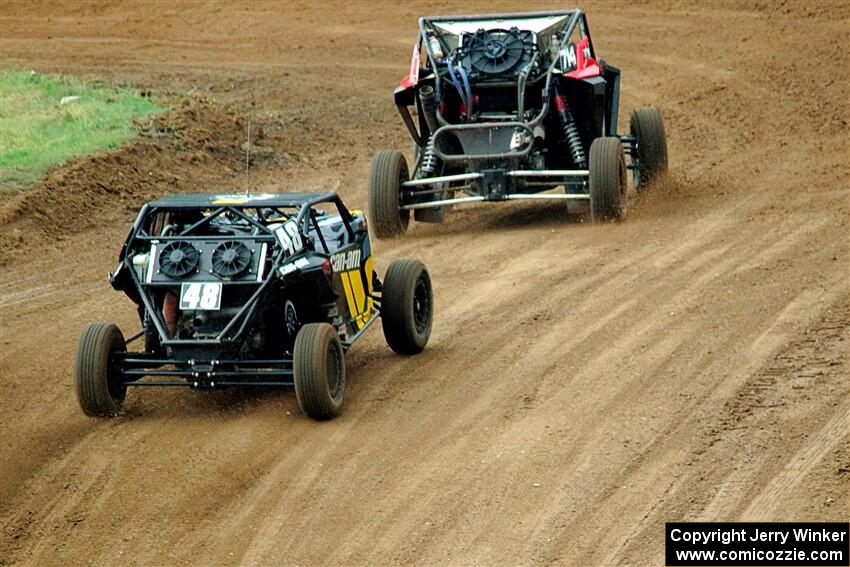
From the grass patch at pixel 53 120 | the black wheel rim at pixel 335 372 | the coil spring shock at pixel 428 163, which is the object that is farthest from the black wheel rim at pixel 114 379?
the grass patch at pixel 53 120

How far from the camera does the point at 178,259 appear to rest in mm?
9523

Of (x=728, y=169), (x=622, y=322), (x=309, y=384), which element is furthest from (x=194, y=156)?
(x=309, y=384)

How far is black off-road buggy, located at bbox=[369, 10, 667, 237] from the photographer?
14.6 m

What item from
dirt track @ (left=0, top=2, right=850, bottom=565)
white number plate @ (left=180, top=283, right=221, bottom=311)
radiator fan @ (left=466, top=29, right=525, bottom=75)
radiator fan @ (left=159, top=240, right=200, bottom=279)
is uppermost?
radiator fan @ (left=466, top=29, right=525, bottom=75)

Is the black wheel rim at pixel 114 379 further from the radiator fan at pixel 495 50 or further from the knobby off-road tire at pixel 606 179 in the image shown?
the radiator fan at pixel 495 50

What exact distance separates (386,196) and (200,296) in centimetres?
549

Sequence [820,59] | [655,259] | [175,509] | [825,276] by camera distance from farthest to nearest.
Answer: [820,59]
[655,259]
[825,276]
[175,509]

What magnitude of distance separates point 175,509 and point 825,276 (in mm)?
6076

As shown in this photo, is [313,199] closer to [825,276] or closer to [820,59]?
[825,276]

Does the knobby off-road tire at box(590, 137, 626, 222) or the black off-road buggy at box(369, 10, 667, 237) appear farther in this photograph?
the black off-road buggy at box(369, 10, 667, 237)

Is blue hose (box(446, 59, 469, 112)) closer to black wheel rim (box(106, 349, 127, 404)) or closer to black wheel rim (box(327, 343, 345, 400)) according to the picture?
black wheel rim (box(327, 343, 345, 400))

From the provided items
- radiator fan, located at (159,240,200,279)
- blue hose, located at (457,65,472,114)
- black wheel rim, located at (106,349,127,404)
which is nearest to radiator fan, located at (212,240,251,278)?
radiator fan, located at (159,240,200,279)

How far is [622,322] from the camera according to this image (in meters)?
11.2

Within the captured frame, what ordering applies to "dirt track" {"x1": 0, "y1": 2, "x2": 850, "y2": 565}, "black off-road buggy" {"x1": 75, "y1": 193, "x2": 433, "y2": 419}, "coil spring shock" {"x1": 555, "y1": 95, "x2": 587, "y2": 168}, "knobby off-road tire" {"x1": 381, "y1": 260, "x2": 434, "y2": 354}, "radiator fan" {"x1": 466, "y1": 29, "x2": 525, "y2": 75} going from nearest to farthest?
"dirt track" {"x1": 0, "y1": 2, "x2": 850, "y2": 565} < "black off-road buggy" {"x1": 75, "y1": 193, "x2": 433, "y2": 419} < "knobby off-road tire" {"x1": 381, "y1": 260, "x2": 434, "y2": 354} < "coil spring shock" {"x1": 555, "y1": 95, "x2": 587, "y2": 168} < "radiator fan" {"x1": 466, "y1": 29, "x2": 525, "y2": 75}
